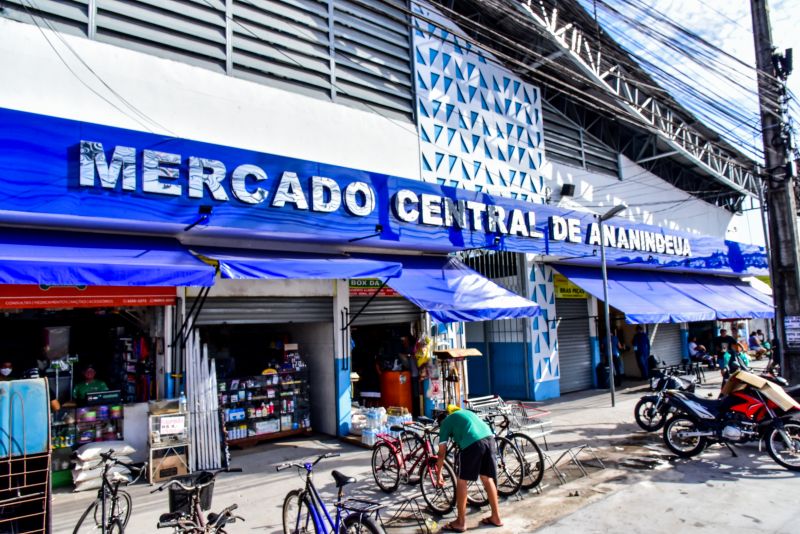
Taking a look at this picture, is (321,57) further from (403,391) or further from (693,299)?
(693,299)

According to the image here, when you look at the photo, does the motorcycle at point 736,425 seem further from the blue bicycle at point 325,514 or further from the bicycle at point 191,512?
the bicycle at point 191,512

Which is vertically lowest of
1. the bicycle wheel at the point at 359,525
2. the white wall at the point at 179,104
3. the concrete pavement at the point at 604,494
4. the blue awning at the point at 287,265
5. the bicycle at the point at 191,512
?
the concrete pavement at the point at 604,494

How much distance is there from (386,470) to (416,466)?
1.42 ft

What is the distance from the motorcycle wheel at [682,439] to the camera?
8.43 meters

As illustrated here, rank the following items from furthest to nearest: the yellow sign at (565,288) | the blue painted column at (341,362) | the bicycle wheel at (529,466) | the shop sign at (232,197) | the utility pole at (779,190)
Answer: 1. the yellow sign at (565,288)
2. the utility pole at (779,190)
3. the blue painted column at (341,362)
4. the shop sign at (232,197)
5. the bicycle wheel at (529,466)

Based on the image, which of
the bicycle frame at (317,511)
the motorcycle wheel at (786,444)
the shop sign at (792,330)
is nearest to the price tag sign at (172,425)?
the bicycle frame at (317,511)

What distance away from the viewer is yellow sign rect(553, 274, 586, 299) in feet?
52.5

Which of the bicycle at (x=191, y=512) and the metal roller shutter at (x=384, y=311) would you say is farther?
the metal roller shutter at (x=384, y=311)

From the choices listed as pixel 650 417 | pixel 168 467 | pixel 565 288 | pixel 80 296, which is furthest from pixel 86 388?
pixel 565 288

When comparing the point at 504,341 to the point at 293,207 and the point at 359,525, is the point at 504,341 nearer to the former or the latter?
the point at 293,207

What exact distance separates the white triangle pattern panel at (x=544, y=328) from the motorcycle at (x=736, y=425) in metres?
5.97

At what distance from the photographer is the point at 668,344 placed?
859 inches

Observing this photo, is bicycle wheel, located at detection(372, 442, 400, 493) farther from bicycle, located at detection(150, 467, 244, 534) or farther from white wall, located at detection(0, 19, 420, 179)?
white wall, located at detection(0, 19, 420, 179)

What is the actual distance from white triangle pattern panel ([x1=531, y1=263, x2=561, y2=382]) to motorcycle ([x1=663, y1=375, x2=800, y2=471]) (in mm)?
5971
